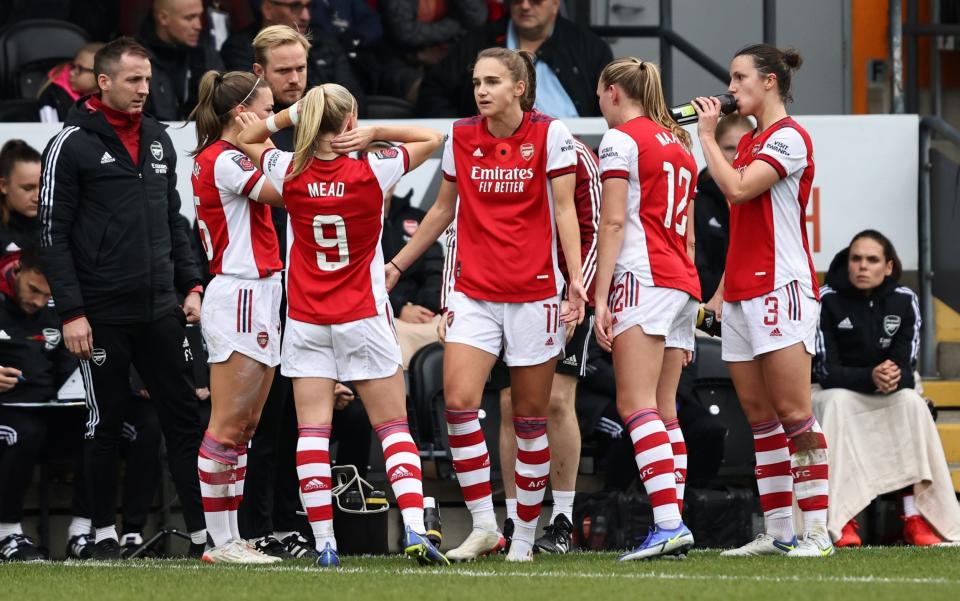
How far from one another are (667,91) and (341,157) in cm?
457

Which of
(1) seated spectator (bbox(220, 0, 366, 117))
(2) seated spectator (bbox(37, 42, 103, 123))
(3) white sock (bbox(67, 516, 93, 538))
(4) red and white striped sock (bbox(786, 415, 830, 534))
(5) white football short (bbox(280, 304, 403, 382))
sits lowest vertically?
(3) white sock (bbox(67, 516, 93, 538))

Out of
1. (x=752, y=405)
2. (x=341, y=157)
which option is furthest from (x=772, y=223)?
(x=341, y=157)

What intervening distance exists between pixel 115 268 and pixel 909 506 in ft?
14.1

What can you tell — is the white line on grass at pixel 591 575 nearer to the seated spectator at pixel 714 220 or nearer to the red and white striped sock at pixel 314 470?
the red and white striped sock at pixel 314 470

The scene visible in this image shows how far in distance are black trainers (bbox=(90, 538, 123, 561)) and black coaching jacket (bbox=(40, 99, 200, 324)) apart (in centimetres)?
100

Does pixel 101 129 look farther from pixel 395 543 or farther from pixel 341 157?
pixel 395 543

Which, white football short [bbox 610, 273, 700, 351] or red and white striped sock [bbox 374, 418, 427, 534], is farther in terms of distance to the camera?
white football short [bbox 610, 273, 700, 351]

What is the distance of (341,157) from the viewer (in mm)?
6414

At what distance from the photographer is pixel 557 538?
747 centimetres

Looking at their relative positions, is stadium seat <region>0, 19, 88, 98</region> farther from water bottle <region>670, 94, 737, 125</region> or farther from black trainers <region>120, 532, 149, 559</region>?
water bottle <region>670, 94, 737, 125</region>

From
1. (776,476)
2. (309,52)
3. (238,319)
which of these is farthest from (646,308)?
(309,52)

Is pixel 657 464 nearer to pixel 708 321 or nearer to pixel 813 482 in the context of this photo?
pixel 813 482

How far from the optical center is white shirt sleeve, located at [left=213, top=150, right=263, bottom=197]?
6.73 metres

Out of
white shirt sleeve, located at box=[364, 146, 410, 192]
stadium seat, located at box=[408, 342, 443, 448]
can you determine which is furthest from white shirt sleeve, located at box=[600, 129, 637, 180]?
stadium seat, located at box=[408, 342, 443, 448]
